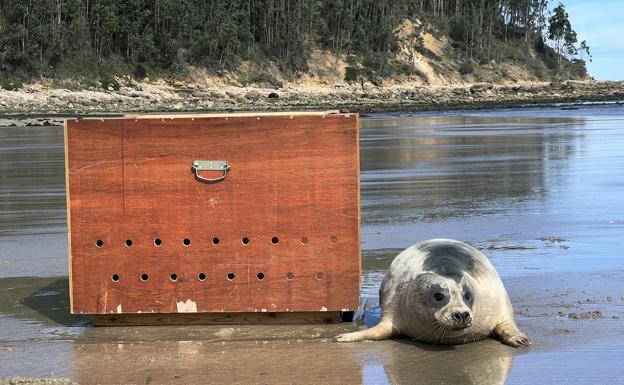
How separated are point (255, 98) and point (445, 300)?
65047 mm

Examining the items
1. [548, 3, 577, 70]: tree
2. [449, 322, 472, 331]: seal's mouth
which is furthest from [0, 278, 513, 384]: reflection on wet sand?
[548, 3, 577, 70]: tree

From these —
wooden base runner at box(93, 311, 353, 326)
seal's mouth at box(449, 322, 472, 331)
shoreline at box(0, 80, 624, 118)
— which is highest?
shoreline at box(0, 80, 624, 118)


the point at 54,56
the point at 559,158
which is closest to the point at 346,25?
the point at 54,56

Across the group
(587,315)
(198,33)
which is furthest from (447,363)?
(198,33)

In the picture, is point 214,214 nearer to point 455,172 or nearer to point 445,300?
point 445,300

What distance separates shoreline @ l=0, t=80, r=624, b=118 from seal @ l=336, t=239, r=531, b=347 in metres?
43.3

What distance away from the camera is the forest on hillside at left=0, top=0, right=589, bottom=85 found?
71.6m

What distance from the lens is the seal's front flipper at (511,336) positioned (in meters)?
6.05

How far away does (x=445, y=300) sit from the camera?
6.03 metres

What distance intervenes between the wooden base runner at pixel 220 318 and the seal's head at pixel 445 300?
84 centimetres

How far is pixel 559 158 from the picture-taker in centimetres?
1981

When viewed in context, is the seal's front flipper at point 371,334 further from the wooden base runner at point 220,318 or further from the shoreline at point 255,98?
the shoreline at point 255,98

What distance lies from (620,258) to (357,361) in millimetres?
3998

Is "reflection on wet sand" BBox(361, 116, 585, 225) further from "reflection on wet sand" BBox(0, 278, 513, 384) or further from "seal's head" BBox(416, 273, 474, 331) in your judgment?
"seal's head" BBox(416, 273, 474, 331)
